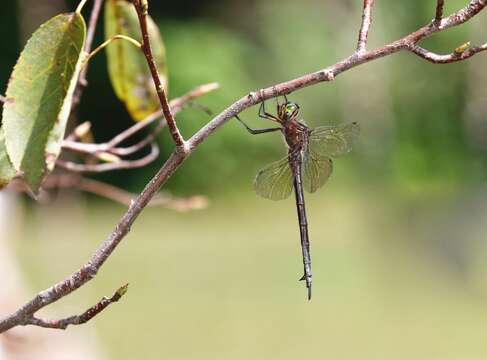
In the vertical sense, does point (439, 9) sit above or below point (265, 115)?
above

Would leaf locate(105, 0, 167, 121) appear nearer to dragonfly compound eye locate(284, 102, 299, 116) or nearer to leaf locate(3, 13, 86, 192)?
dragonfly compound eye locate(284, 102, 299, 116)

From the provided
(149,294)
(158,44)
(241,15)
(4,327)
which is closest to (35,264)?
(149,294)

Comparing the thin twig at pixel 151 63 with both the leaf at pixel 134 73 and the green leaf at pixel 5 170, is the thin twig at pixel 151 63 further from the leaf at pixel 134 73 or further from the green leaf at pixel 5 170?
the leaf at pixel 134 73

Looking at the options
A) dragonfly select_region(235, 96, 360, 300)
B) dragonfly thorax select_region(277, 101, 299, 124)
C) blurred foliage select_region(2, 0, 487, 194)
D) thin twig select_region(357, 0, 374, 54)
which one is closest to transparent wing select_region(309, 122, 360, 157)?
dragonfly select_region(235, 96, 360, 300)

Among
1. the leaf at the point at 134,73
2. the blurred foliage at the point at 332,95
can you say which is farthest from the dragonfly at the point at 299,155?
the blurred foliage at the point at 332,95

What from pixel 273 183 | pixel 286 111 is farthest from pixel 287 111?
pixel 273 183

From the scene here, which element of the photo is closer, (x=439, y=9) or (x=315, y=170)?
(x=439, y=9)

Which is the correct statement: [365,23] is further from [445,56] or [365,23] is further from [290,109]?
[290,109]
